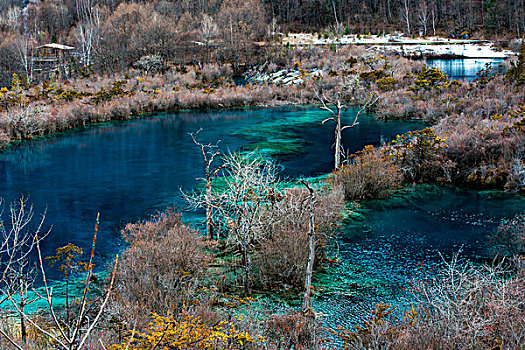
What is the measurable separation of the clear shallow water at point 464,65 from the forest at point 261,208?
9.58 feet

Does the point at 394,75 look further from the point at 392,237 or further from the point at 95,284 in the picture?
the point at 95,284

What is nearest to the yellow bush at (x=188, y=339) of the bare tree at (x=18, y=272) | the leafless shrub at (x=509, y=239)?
the bare tree at (x=18, y=272)

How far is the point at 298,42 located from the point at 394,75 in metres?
22.6

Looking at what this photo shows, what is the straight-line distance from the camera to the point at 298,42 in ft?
220

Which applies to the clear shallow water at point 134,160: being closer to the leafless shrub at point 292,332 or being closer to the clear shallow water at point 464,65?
the leafless shrub at point 292,332

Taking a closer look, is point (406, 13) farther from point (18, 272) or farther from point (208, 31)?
point (18, 272)

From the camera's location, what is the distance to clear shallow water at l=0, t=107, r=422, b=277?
1684cm

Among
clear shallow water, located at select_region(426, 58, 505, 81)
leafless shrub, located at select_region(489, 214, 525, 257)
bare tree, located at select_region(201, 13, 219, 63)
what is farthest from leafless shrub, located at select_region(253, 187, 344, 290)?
bare tree, located at select_region(201, 13, 219, 63)

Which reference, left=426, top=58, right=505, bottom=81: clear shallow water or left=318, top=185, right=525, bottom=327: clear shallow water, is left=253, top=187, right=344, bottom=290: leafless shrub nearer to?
left=318, top=185, right=525, bottom=327: clear shallow water

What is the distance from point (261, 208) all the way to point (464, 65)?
1999 inches

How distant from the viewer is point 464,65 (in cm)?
5597

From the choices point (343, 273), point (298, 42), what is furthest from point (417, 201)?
point (298, 42)

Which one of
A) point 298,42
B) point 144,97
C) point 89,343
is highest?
point 298,42

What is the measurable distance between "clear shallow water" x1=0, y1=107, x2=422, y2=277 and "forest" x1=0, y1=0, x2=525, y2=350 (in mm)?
159
